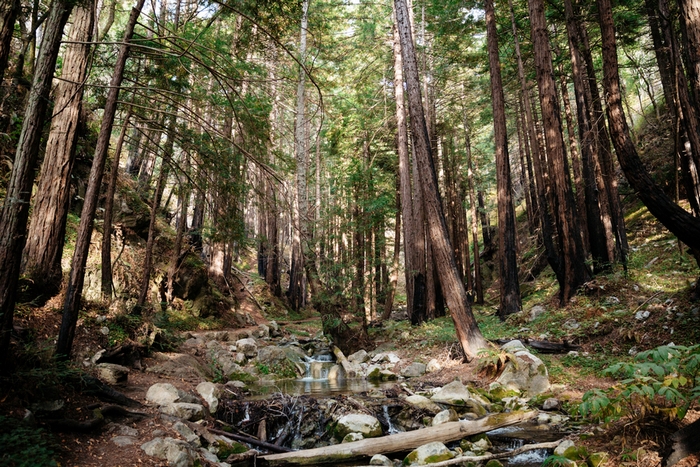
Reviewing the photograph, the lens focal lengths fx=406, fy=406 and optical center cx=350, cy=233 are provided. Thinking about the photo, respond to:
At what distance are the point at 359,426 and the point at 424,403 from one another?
1232 mm

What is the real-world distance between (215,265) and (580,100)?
13.6 m

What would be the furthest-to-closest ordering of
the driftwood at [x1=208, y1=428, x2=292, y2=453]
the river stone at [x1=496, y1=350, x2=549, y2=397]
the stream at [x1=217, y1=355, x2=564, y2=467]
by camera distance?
the river stone at [x1=496, y1=350, x2=549, y2=397] → the stream at [x1=217, y1=355, x2=564, y2=467] → the driftwood at [x1=208, y1=428, x2=292, y2=453]

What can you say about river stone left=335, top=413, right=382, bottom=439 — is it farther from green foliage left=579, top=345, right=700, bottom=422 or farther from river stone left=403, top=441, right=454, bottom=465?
green foliage left=579, top=345, right=700, bottom=422

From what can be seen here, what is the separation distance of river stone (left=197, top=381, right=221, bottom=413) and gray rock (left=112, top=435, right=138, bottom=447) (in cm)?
193

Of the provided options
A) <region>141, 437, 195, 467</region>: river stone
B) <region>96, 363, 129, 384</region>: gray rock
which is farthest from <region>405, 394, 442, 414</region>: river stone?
<region>96, 363, 129, 384</region>: gray rock

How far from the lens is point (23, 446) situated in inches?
125

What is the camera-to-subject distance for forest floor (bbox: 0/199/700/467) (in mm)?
3676

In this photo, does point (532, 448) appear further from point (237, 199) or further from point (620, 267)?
point (620, 267)

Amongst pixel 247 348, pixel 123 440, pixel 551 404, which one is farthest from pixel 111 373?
pixel 551 404

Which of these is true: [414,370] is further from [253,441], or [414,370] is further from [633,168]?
[633,168]

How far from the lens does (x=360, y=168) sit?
17.3m

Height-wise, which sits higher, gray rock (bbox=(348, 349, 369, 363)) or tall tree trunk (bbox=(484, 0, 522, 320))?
tall tree trunk (bbox=(484, 0, 522, 320))

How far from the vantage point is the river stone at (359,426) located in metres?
5.59

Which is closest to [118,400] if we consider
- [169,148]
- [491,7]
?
[169,148]
